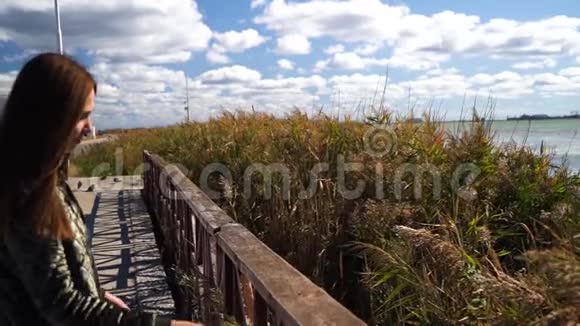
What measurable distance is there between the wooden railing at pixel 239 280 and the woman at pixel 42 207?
0.47 m

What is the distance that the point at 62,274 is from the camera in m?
1.32

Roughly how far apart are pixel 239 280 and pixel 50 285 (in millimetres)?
1194

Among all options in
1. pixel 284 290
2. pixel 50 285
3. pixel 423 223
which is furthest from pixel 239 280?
pixel 423 223

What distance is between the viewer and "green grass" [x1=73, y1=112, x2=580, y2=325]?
2254 millimetres

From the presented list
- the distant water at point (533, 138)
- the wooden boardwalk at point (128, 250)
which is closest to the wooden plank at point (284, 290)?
the wooden boardwalk at point (128, 250)

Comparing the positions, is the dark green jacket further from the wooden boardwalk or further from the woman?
the wooden boardwalk

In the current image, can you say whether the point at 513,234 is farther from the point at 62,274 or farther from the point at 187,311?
the point at 62,274

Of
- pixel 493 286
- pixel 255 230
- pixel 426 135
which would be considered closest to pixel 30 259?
pixel 493 286

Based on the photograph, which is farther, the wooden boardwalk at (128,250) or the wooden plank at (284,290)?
the wooden boardwalk at (128,250)

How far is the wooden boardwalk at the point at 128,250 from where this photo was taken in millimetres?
4258

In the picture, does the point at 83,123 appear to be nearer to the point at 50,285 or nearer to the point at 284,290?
the point at 50,285

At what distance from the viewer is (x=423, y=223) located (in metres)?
3.61

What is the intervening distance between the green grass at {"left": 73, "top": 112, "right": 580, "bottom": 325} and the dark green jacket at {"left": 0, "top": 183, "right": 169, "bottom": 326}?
3.73 feet

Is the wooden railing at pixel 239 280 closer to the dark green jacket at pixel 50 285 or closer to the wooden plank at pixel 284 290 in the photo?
the wooden plank at pixel 284 290
